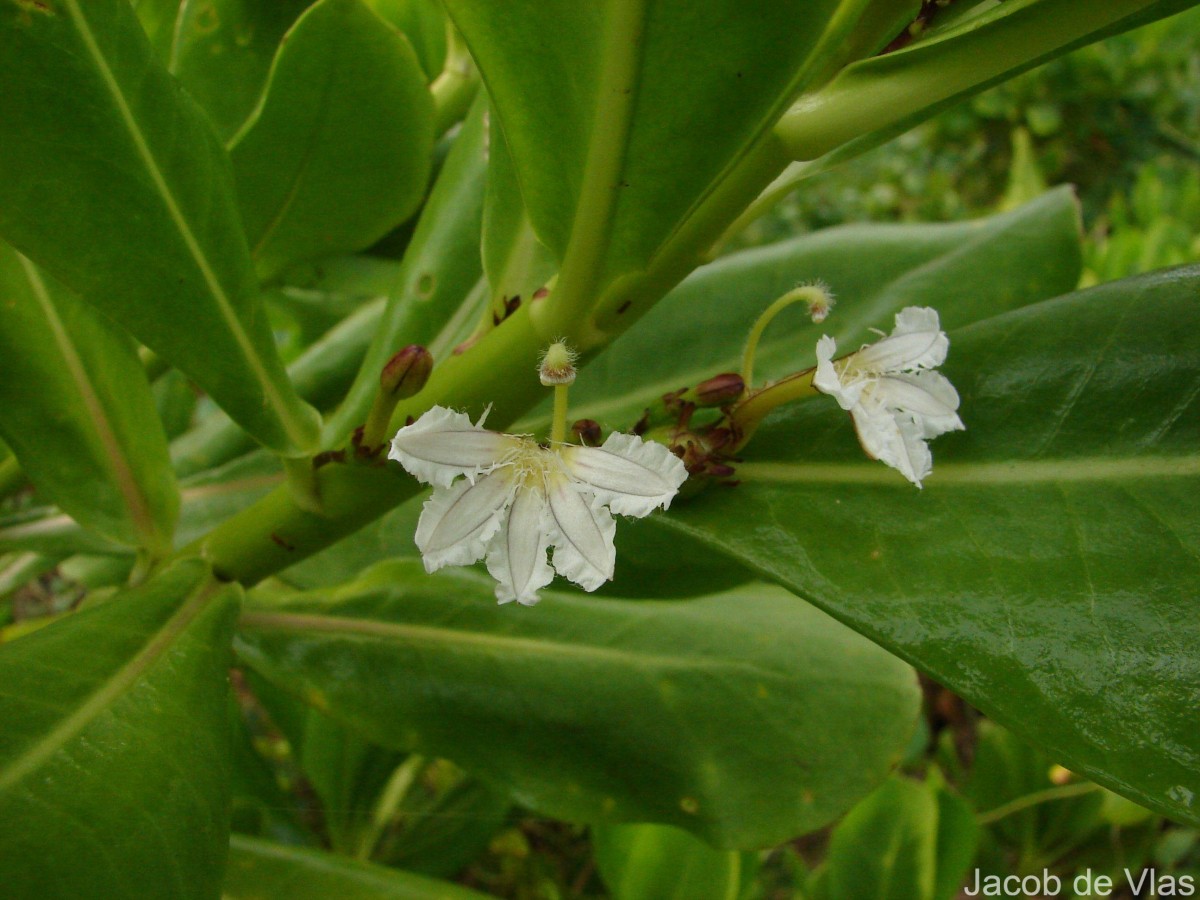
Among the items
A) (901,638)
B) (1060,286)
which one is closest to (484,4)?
(901,638)

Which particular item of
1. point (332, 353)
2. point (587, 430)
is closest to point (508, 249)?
point (587, 430)

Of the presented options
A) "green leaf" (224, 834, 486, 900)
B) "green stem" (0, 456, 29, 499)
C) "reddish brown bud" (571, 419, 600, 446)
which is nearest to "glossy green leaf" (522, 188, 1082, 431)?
"reddish brown bud" (571, 419, 600, 446)

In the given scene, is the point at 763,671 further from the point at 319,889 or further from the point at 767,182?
the point at 767,182

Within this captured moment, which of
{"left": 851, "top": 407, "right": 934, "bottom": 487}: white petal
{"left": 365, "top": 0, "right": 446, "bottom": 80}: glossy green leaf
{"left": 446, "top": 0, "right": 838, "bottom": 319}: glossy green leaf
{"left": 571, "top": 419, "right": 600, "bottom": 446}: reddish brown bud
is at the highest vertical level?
{"left": 365, "top": 0, "right": 446, "bottom": 80}: glossy green leaf

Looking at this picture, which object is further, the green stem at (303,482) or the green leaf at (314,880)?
the green leaf at (314,880)

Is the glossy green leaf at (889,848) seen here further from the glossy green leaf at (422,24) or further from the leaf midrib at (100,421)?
the glossy green leaf at (422,24)

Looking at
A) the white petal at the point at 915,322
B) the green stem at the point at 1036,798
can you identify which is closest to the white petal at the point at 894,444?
the white petal at the point at 915,322

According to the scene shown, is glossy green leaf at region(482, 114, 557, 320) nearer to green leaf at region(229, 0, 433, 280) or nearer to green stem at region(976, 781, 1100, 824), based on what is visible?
green leaf at region(229, 0, 433, 280)
